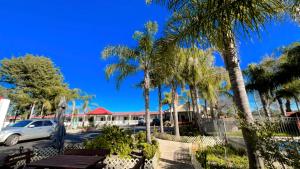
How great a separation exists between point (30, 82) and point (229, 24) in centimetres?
3444

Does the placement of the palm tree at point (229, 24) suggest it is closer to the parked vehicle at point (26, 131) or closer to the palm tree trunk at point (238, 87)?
the palm tree trunk at point (238, 87)

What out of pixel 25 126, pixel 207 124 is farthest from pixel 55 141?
pixel 207 124

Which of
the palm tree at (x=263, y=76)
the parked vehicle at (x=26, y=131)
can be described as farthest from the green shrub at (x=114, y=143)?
the palm tree at (x=263, y=76)

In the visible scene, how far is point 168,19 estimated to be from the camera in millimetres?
5473

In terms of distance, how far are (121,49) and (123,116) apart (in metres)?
43.2

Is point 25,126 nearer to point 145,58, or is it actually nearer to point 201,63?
point 145,58

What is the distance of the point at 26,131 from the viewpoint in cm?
1127

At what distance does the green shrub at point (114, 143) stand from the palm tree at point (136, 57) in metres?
2.42

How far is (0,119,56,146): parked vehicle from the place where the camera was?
10.2 m

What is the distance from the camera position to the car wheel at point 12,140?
33.5 ft

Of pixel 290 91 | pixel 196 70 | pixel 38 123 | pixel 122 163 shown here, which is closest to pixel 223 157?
pixel 122 163

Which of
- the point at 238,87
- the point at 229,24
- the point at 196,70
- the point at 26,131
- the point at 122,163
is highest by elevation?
the point at 196,70

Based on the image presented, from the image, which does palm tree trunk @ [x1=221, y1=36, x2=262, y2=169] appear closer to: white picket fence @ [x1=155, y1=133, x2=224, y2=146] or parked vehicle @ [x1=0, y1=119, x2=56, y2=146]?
white picket fence @ [x1=155, y1=133, x2=224, y2=146]

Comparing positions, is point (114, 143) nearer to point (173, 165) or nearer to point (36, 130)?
point (173, 165)
